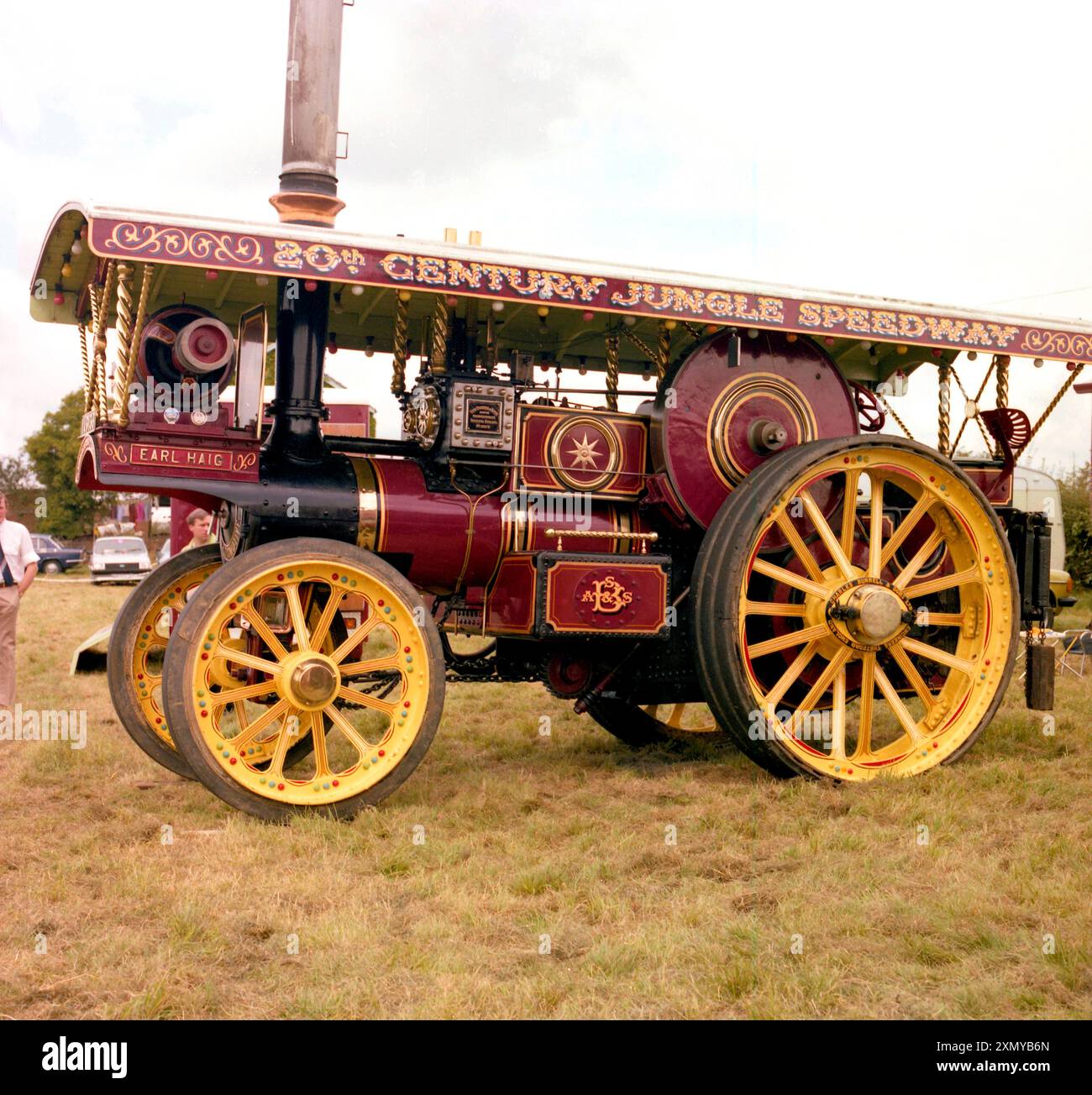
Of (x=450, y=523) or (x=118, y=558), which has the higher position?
(x=450, y=523)

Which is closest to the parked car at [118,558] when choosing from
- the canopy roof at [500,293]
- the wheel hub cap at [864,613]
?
the canopy roof at [500,293]

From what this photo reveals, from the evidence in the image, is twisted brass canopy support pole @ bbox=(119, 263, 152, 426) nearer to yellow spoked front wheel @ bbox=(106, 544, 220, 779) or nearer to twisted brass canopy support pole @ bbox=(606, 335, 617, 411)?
yellow spoked front wheel @ bbox=(106, 544, 220, 779)

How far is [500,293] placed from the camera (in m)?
5.41

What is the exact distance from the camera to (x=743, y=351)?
246 inches

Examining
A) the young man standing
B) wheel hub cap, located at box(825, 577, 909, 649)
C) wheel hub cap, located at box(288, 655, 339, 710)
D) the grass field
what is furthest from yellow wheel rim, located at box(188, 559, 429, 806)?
the young man standing

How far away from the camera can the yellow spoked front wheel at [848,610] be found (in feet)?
19.0

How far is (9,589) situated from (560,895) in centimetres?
516

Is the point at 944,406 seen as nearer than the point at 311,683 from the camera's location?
No

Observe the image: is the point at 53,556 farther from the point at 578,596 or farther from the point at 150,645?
the point at 578,596

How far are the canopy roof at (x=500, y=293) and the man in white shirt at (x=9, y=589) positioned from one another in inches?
92.2

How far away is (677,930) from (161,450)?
2.88 meters

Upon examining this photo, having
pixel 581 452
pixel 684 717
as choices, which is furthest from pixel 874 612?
pixel 684 717

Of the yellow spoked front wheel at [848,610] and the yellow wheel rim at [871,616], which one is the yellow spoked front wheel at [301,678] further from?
the yellow wheel rim at [871,616]

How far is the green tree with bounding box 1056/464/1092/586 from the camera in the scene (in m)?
22.5
